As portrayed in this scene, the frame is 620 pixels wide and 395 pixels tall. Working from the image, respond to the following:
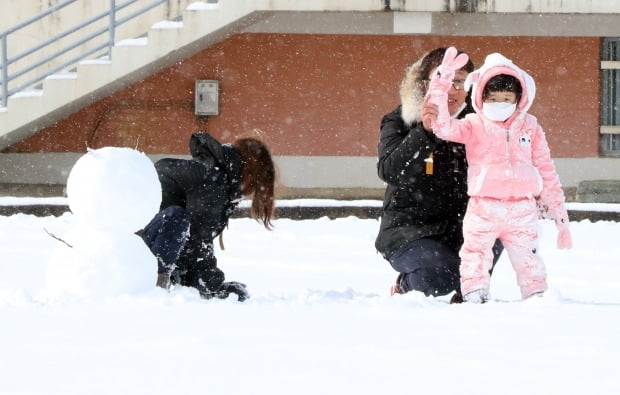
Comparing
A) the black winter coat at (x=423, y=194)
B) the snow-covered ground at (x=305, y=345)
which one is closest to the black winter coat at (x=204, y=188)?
the snow-covered ground at (x=305, y=345)

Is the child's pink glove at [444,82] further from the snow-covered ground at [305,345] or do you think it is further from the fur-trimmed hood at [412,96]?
the snow-covered ground at [305,345]

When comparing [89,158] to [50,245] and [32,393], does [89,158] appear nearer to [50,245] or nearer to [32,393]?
[32,393]

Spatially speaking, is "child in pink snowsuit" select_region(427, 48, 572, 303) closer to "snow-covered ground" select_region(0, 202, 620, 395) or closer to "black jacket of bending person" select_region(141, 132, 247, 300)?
"snow-covered ground" select_region(0, 202, 620, 395)

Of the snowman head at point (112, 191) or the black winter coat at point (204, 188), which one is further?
the black winter coat at point (204, 188)

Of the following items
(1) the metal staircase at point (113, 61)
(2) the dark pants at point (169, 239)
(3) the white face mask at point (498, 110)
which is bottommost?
(2) the dark pants at point (169, 239)

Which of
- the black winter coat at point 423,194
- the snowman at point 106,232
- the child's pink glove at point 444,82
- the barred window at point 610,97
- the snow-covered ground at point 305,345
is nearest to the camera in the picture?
the snow-covered ground at point 305,345

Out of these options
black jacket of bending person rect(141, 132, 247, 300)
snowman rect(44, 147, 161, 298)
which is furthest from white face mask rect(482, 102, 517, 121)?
snowman rect(44, 147, 161, 298)

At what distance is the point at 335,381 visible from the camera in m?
3.23

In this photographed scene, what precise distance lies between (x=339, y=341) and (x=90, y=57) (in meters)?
12.8

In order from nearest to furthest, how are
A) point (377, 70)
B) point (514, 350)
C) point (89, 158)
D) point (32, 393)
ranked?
point (32, 393) < point (514, 350) < point (89, 158) < point (377, 70)

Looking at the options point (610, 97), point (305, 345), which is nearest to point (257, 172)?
point (305, 345)

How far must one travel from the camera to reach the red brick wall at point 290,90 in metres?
15.6

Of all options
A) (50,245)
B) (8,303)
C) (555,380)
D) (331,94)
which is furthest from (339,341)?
(331,94)

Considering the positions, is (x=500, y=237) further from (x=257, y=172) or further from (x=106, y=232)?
(x=106, y=232)
